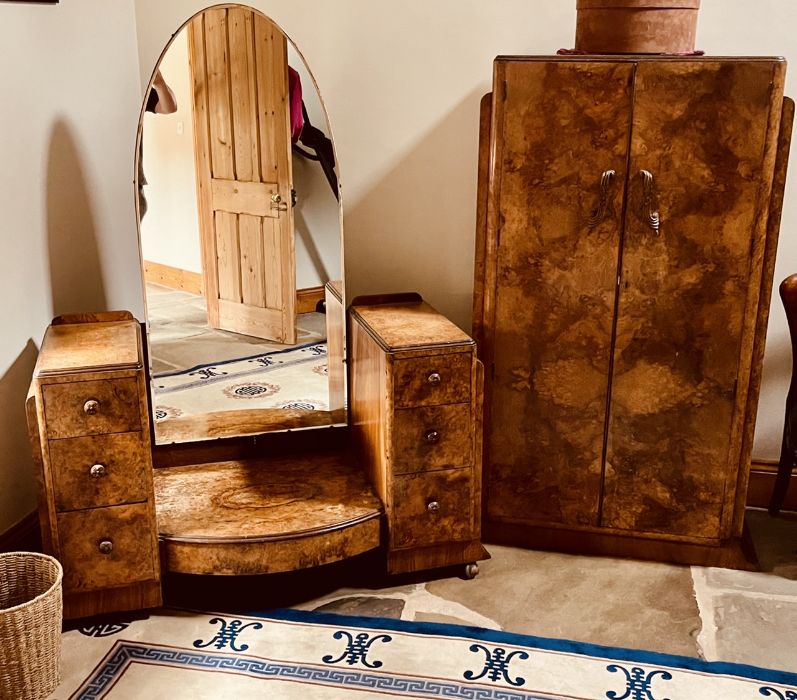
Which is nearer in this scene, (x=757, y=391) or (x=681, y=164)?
(x=681, y=164)

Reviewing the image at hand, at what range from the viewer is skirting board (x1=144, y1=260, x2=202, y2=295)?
259 centimetres

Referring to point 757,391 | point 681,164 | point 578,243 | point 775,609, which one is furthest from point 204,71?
point 775,609

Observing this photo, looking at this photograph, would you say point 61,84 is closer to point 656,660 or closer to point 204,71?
point 204,71

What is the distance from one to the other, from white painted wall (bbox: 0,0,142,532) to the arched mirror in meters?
0.29

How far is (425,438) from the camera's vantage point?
245 cm

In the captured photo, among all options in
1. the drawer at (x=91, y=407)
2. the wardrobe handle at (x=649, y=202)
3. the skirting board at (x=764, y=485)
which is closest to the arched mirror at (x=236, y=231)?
the drawer at (x=91, y=407)

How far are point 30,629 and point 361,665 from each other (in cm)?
78

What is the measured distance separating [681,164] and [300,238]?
111 centimetres

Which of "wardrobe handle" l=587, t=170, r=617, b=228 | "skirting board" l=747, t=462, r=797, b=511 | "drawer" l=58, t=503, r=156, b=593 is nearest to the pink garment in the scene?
"wardrobe handle" l=587, t=170, r=617, b=228

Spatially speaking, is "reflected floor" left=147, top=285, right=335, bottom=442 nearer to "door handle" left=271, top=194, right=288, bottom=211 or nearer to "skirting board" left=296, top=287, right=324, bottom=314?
"skirting board" left=296, top=287, right=324, bottom=314

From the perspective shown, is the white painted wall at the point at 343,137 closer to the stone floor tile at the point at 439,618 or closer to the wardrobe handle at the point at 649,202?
the wardrobe handle at the point at 649,202

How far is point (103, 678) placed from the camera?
7.03 feet

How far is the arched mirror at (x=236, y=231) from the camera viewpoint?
8.29 ft

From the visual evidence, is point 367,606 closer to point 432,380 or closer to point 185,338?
point 432,380
